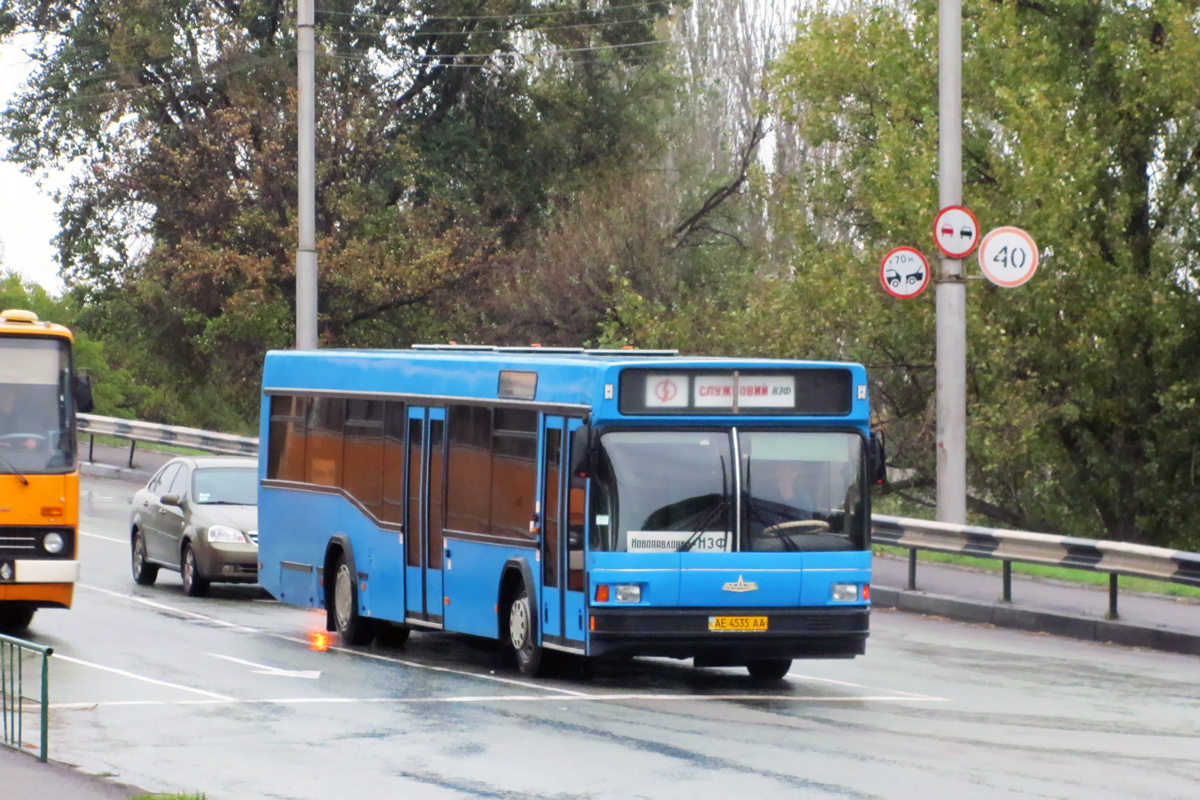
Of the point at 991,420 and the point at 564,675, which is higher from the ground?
the point at 991,420

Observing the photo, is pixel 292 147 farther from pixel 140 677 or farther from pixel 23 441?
pixel 140 677

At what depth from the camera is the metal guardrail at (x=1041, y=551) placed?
662 inches

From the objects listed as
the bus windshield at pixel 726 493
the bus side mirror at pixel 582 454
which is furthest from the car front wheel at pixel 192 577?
the bus windshield at pixel 726 493

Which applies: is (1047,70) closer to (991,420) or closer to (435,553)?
(991,420)

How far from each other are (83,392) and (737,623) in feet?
19.8

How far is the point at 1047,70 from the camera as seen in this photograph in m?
29.4

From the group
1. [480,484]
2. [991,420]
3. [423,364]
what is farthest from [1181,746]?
[991,420]

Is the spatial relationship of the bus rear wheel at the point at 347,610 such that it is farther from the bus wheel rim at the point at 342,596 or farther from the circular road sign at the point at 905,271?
the circular road sign at the point at 905,271

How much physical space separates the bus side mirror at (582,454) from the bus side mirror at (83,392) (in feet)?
15.5

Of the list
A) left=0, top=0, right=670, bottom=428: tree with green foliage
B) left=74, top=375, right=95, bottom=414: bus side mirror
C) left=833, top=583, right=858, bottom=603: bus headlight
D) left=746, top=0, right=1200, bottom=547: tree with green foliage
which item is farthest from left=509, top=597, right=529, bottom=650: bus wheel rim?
left=0, top=0, right=670, bottom=428: tree with green foliage

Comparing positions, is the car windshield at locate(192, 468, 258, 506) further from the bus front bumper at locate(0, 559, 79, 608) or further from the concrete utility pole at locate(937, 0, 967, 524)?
the concrete utility pole at locate(937, 0, 967, 524)

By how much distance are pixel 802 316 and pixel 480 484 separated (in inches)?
635

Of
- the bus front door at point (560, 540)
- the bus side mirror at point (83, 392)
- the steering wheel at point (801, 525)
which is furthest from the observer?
the bus side mirror at point (83, 392)

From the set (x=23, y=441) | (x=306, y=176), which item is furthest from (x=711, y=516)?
(x=306, y=176)
